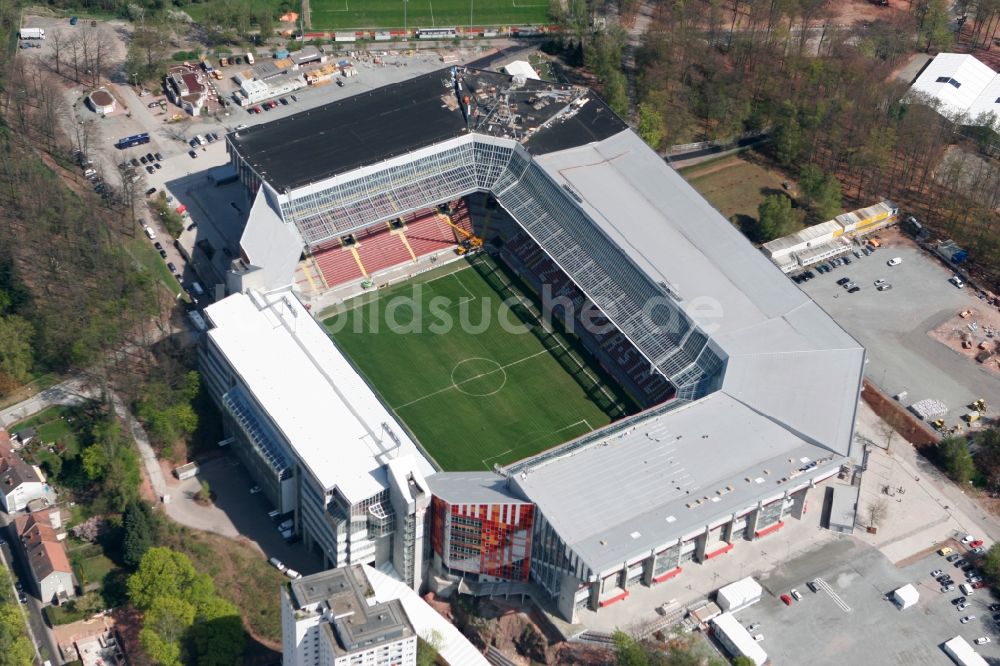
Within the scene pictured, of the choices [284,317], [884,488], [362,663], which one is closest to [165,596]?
[362,663]

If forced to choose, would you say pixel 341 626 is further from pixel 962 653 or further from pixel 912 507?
Answer: pixel 912 507

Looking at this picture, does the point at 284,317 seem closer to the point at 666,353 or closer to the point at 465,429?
the point at 465,429

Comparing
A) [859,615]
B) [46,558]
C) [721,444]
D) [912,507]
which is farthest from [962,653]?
[46,558]

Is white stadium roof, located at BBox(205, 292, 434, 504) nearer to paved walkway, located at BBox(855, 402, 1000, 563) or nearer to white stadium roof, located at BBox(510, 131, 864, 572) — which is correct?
white stadium roof, located at BBox(510, 131, 864, 572)

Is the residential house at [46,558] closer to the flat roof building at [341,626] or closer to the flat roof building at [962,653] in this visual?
the flat roof building at [341,626]

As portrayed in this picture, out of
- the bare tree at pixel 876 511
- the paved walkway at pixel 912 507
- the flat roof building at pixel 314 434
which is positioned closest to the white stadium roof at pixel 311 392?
the flat roof building at pixel 314 434
